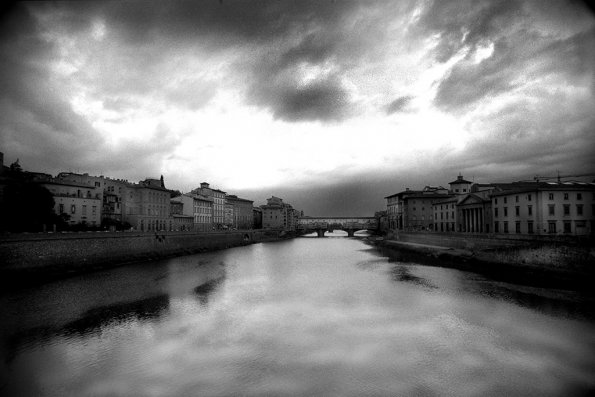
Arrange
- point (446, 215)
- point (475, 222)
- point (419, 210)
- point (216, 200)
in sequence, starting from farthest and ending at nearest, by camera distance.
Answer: point (216, 200) → point (419, 210) → point (446, 215) → point (475, 222)

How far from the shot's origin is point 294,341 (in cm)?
1455

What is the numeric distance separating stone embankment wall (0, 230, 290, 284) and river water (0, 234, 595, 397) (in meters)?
4.60

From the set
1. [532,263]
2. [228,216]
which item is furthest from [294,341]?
[228,216]

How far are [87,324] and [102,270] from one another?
17844 millimetres

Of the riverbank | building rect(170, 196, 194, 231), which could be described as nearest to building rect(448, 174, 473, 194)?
the riverbank

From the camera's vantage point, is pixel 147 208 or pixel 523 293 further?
pixel 147 208

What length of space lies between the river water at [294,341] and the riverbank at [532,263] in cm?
359

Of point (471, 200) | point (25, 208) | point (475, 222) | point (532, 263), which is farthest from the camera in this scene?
point (471, 200)

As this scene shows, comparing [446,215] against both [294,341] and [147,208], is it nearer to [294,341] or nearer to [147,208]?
[147,208]

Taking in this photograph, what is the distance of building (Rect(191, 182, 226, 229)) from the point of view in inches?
3351

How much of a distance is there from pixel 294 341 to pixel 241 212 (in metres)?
96.8

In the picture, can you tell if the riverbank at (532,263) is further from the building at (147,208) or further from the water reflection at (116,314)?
the building at (147,208)

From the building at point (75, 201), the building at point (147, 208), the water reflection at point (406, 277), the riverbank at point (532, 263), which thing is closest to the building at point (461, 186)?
the riverbank at point (532, 263)

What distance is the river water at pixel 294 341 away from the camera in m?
10.9
